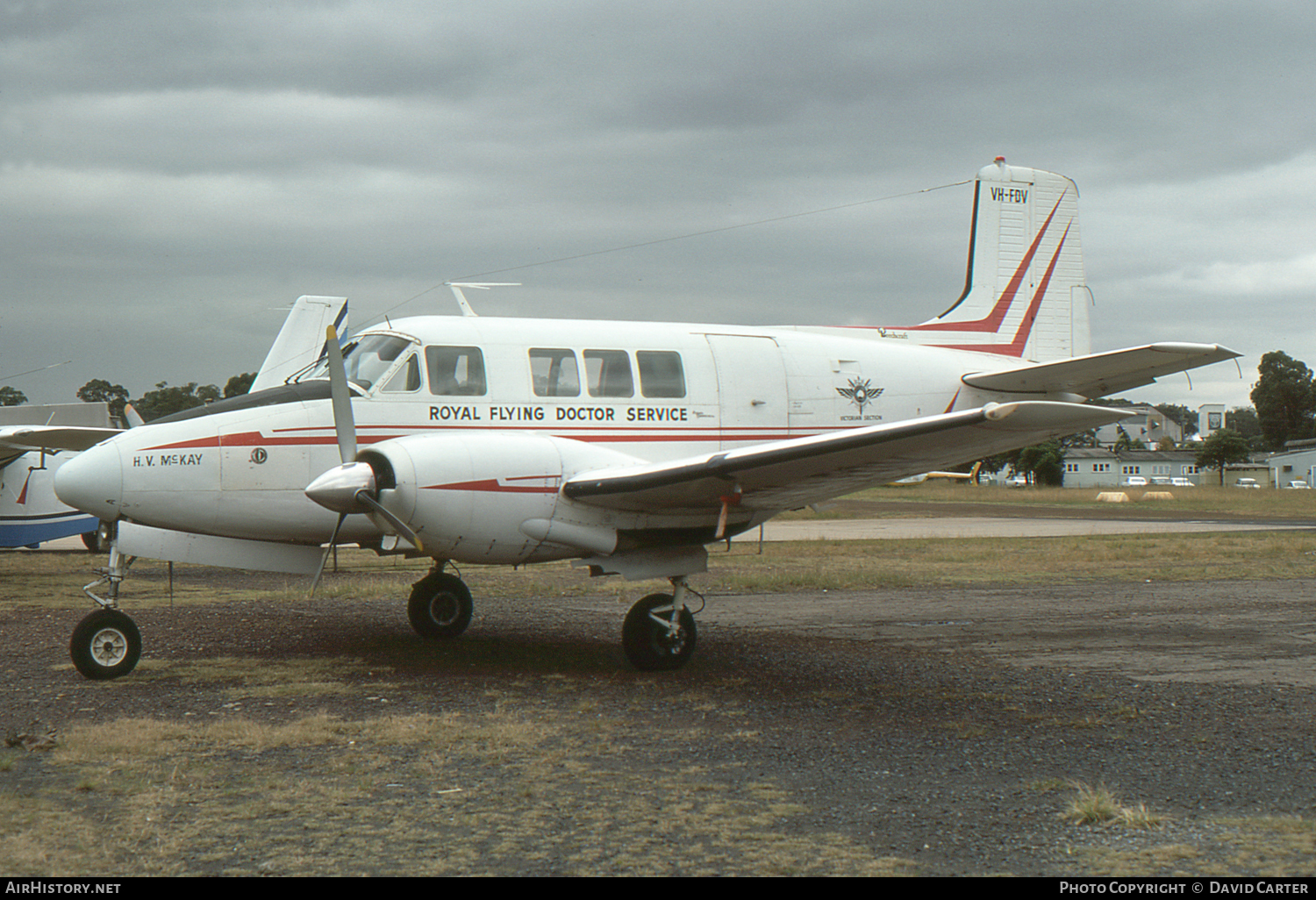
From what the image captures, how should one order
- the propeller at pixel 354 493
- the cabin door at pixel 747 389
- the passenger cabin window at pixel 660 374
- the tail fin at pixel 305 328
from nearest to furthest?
the propeller at pixel 354 493 → the passenger cabin window at pixel 660 374 → the cabin door at pixel 747 389 → the tail fin at pixel 305 328

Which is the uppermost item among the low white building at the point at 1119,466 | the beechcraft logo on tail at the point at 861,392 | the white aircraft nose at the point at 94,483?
the beechcraft logo on tail at the point at 861,392

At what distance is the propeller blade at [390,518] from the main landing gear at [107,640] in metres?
2.37

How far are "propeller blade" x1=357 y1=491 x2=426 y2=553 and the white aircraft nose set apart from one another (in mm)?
2230

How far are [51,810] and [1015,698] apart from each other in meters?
6.78

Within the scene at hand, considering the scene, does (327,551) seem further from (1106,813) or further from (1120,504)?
(1120,504)

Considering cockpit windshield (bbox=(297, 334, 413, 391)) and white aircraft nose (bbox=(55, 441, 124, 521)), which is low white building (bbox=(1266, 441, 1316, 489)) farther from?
white aircraft nose (bbox=(55, 441, 124, 521))

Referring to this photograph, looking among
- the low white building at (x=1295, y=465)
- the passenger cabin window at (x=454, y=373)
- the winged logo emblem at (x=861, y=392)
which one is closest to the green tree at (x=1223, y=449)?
the low white building at (x=1295, y=465)

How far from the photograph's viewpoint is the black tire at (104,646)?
8664 millimetres

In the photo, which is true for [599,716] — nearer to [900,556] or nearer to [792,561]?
[792,561]

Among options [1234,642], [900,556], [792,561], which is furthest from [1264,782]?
[900,556]

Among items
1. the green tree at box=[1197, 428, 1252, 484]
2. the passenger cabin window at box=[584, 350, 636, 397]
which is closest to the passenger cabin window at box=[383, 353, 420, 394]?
the passenger cabin window at box=[584, 350, 636, 397]

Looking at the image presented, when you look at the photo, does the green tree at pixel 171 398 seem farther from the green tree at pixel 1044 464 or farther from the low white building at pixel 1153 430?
the low white building at pixel 1153 430

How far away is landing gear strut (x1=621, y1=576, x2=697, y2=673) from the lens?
9398mm

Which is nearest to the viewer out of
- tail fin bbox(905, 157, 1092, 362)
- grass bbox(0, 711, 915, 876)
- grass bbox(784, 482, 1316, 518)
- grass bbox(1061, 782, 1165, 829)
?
grass bbox(0, 711, 915, 876)
